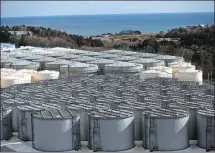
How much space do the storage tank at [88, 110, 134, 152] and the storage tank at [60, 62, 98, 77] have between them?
12.7ft

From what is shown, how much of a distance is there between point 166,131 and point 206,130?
0.38 metres

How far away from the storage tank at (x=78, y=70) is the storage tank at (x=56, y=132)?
12.5 feet

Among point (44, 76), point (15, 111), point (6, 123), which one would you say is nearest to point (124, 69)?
point (44, 76)

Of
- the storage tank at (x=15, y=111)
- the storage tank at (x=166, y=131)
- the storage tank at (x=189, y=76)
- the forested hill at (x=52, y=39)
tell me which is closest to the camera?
the storage tank at (x=166, y=131)

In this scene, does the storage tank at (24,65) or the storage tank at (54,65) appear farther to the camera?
the storage tank at (54,65)

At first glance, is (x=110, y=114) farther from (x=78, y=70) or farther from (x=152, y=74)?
(x=78, y=70)

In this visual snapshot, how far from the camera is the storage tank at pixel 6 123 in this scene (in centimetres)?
415

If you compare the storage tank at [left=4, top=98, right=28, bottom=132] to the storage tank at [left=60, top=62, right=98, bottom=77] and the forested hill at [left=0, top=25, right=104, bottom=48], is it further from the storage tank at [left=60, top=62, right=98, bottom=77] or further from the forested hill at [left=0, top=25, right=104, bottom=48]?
the forested hill at [left=0, top=25, right=104, bottom=48]

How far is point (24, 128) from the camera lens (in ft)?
13.3

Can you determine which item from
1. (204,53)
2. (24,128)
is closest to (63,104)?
(24,128)

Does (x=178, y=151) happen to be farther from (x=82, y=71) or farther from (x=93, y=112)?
(x=82, y=71)

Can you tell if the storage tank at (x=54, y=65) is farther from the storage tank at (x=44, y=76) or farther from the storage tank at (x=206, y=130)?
the storage tank at (x=206, y=130)

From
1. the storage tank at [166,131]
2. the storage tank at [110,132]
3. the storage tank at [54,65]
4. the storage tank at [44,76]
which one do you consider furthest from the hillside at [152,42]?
the storage tank at [110,132]

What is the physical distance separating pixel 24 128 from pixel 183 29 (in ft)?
30.8
